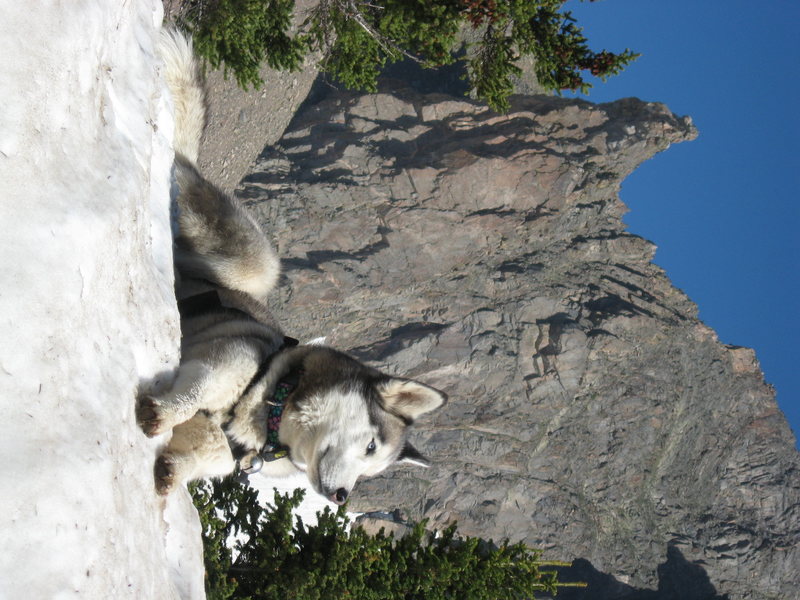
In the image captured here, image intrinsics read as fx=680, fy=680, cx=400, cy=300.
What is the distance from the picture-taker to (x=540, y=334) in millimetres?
20453

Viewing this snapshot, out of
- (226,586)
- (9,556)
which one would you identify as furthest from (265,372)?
(226,586)

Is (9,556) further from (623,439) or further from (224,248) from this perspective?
(623,439)

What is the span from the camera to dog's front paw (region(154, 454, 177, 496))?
12.6 ft

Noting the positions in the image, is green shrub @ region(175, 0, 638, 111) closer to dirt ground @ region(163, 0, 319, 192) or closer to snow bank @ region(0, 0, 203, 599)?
dirt ground @ region(163, 0, 319, 192)

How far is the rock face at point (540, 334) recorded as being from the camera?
60.2 ft

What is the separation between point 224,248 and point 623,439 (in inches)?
757

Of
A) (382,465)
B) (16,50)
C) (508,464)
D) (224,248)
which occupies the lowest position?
(382,465)

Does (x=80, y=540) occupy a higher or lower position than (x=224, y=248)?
lower

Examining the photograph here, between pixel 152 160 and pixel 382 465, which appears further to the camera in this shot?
pixel 382 465

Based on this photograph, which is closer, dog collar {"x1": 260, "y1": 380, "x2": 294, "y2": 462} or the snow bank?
the snow bank

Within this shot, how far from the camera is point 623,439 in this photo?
22.0 metres

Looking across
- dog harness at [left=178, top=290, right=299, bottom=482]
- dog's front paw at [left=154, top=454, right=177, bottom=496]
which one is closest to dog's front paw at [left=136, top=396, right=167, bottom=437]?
dog's front paw at [left=154, top=454, right=177, bottom=496]

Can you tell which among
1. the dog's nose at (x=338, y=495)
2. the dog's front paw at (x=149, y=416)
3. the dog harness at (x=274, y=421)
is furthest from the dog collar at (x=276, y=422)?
the dog's front paw at (x=149, y=416)

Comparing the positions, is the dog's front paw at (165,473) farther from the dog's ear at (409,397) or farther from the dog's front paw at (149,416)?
the dog's ear at (409,397)
